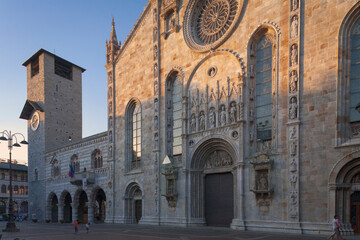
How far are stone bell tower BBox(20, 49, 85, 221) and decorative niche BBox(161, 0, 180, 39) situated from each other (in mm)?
29238

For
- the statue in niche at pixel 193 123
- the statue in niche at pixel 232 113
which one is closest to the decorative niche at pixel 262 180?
the statue in niche at pixel 232 113

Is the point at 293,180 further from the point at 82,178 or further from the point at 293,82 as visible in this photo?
the point at 82,178

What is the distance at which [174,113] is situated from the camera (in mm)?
32125

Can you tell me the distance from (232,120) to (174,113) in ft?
24.1

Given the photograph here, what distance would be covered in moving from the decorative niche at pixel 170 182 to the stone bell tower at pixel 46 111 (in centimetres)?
2864

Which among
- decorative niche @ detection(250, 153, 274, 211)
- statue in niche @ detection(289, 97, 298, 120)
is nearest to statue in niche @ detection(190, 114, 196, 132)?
decorative niche @ detection(250, 153, 274, 211)

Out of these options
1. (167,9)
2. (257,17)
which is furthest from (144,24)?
(257,17)

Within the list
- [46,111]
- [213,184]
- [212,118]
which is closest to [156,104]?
[212,118]

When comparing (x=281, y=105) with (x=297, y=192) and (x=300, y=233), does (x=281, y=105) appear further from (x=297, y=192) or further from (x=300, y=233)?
(x=300, y=233)

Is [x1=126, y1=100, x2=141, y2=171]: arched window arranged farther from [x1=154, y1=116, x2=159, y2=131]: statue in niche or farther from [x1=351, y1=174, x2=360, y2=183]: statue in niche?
[x1=351, y1=174, x2=360, y2=183]: statue in niche

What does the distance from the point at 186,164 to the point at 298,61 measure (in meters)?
12.1

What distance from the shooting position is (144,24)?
36.0m

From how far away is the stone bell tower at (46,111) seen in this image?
5416cm

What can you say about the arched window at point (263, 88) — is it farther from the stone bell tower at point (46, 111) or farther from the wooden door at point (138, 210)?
the stone bell tower at point (46, 111)
